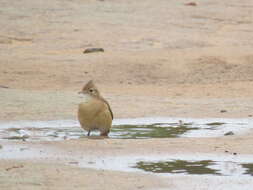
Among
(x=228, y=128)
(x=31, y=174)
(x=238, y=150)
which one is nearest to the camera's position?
(x=31, y=174)

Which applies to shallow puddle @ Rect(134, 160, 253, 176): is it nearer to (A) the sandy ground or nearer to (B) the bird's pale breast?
(A) the sandy ground

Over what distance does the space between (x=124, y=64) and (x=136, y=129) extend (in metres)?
6.11

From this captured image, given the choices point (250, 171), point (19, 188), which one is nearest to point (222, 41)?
point (250, 171)

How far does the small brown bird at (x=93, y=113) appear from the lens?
11.6 metres

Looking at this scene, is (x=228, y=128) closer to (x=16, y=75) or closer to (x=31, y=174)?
(x=31, y=174)

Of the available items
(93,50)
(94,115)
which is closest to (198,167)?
(94,115)

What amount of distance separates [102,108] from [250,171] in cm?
274

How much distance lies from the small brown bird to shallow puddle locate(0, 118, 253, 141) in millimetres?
323

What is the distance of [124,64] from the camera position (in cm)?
1866

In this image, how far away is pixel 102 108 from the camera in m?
11.7

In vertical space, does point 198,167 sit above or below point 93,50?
above

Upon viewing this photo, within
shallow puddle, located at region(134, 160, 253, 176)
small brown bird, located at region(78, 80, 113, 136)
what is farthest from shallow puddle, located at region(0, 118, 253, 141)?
shallow puddle, located at region(134, 160, 253, 176)

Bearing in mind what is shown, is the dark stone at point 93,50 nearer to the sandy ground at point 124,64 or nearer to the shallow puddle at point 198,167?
the sandy ground at point 124,64

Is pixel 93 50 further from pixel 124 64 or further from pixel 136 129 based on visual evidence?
pixel 136 129
